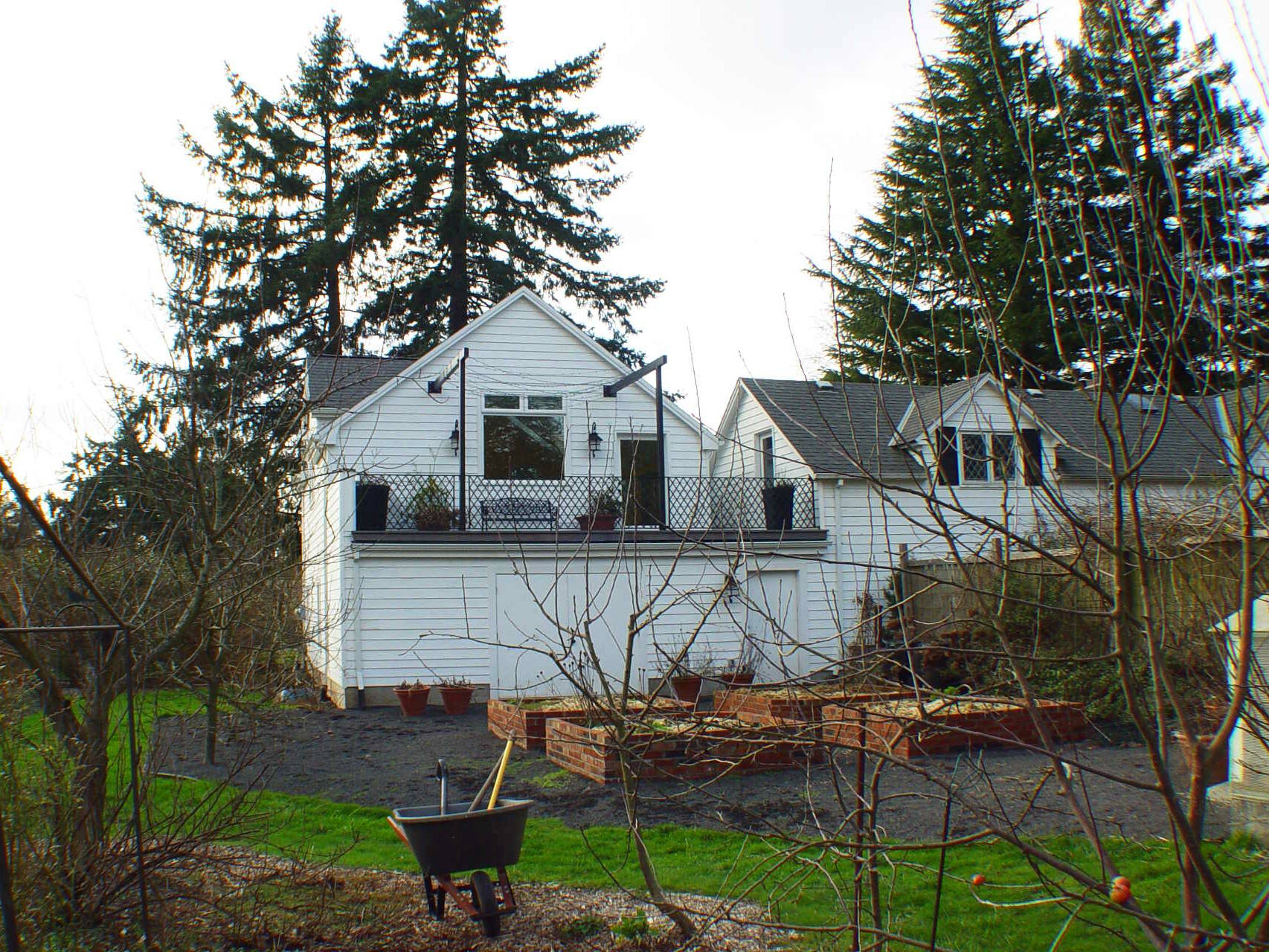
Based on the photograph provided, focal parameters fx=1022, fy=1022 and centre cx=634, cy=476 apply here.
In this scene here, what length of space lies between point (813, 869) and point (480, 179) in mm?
28322

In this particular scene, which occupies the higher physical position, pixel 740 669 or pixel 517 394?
pixel 517 394

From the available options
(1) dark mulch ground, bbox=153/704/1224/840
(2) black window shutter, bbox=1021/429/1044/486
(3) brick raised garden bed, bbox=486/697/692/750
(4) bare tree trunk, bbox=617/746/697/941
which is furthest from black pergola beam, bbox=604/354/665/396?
(2) black window shutter, bbox=1021/429/1044/486

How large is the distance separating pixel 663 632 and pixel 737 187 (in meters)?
13.6

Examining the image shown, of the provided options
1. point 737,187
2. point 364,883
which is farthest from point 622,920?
point 737,187

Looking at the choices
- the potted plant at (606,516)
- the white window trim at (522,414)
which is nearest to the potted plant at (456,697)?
the potted plant at (606,516)

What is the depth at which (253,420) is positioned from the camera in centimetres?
823

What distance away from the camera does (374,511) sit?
1672 centimetres

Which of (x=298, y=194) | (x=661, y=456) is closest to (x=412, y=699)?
(x=661, y=456)

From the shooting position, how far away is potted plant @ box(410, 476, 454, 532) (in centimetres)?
1669

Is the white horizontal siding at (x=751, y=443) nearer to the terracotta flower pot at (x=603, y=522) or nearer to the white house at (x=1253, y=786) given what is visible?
the terracotta flower pot at (x=603, y=522)

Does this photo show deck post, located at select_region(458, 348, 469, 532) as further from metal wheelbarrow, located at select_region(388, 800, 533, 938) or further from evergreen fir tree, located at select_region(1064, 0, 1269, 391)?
evergreen fir tree, located at select_region(1064, 0, 1269, 391)

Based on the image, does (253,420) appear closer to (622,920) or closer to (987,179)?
(622,920)

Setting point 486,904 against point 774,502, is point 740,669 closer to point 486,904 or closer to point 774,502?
point 486,904

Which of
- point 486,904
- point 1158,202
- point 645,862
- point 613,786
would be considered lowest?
point 613,786
